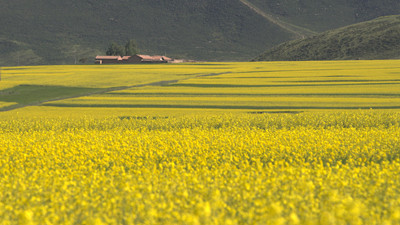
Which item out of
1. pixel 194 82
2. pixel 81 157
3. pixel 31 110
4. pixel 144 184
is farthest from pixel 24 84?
pixel 144 184

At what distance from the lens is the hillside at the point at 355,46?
164625 millimetres

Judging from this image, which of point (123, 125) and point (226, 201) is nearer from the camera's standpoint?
point (226, 201)

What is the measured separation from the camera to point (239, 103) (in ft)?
123

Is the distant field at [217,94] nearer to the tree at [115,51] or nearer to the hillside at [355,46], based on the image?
the hillside at [355,46]

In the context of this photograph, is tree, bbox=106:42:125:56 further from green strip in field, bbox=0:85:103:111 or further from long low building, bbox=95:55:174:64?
green strip in field, bbox=0:85:103:111

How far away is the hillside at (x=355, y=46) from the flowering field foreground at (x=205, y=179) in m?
149

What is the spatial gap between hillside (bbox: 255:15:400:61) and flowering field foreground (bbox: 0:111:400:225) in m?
149

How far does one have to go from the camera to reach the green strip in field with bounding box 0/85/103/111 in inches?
1619

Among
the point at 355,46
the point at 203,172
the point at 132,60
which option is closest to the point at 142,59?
the point at 132,60

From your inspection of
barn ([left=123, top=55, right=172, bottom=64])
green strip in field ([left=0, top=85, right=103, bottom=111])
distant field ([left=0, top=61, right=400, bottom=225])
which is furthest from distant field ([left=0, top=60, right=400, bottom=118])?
barn ([left=123, top=55, right=172, bottom=64])

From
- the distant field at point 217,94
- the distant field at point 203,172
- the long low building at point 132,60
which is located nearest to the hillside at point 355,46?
the long low building at point 132,60

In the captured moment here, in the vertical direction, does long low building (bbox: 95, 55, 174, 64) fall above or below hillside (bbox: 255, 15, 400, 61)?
below

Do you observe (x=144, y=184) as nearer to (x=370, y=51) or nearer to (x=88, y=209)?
(x=88, y=209)

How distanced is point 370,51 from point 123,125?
15815 centimetres
